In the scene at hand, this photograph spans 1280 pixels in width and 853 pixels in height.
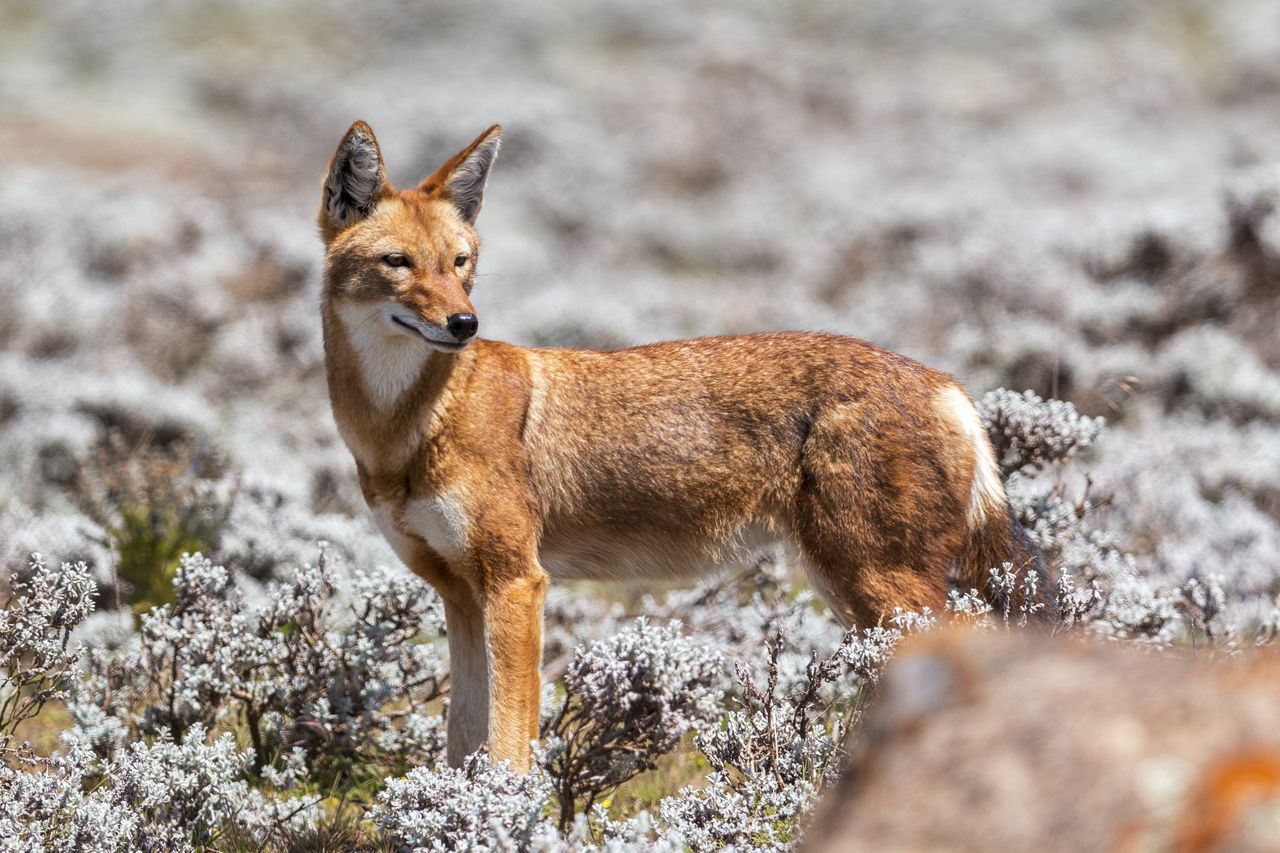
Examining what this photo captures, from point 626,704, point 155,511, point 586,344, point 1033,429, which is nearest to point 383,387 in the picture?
point 626,704

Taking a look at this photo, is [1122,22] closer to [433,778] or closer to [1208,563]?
[1208,563]

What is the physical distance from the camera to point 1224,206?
38.5ft

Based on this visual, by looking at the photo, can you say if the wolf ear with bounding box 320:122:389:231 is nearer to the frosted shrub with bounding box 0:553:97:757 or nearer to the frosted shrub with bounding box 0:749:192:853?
the frosted shrub with bounding box 0:553:97:757

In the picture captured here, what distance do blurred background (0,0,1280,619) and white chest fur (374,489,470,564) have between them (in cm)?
224

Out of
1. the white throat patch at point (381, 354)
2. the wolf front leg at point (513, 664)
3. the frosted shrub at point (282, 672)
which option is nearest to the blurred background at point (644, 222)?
the frosted shrub at point (282, 672)

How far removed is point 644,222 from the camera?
18.7m

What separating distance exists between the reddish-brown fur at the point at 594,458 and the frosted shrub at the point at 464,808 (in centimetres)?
51

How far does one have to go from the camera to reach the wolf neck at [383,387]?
4.36 meters

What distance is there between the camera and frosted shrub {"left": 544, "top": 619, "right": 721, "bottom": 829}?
12.9ft

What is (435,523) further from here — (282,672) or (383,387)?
(282,672)

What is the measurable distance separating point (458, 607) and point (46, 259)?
9.81m

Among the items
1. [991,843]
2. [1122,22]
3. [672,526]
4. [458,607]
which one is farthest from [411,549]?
[1122,22]

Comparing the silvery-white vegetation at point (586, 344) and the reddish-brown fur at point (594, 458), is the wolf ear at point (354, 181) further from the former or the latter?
the silvery-white vegetation at point (586, 344)

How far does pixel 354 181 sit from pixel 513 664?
1.88 m
